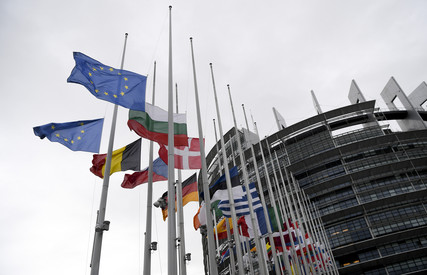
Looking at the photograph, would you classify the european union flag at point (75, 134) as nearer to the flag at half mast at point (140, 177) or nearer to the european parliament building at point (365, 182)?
the flag at half mast at point (140, 177)

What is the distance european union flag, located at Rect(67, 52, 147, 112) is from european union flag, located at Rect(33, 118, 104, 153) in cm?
157

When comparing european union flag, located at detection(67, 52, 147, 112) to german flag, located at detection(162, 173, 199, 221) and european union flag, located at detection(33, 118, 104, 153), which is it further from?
german flag, located at detection(162, 173, 199, 221)

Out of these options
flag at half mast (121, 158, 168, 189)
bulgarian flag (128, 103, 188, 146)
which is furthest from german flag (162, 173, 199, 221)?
bulgarian flag (128, 103, 188, 146)

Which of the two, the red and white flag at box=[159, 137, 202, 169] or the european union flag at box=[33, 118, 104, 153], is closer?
the european union flag at box=[33, 118, 104, 153]

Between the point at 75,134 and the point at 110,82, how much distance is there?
2763mm

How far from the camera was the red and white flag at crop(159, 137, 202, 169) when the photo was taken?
15.1m

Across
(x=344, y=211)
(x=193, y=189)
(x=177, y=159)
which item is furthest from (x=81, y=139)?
(x=344, y=211)

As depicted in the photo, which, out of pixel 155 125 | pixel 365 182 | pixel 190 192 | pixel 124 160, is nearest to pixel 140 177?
pixel 124 160

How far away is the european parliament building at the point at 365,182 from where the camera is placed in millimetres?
47125

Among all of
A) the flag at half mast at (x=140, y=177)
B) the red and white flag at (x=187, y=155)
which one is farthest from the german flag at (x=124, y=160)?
the red and white flag at (x=187, y=155)

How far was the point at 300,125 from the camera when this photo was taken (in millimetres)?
60406

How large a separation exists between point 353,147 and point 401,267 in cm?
2033

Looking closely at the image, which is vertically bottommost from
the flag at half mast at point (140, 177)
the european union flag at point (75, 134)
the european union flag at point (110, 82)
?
the flag at half mast at point (140, 177)

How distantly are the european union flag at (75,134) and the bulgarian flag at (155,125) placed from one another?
5.57ft
